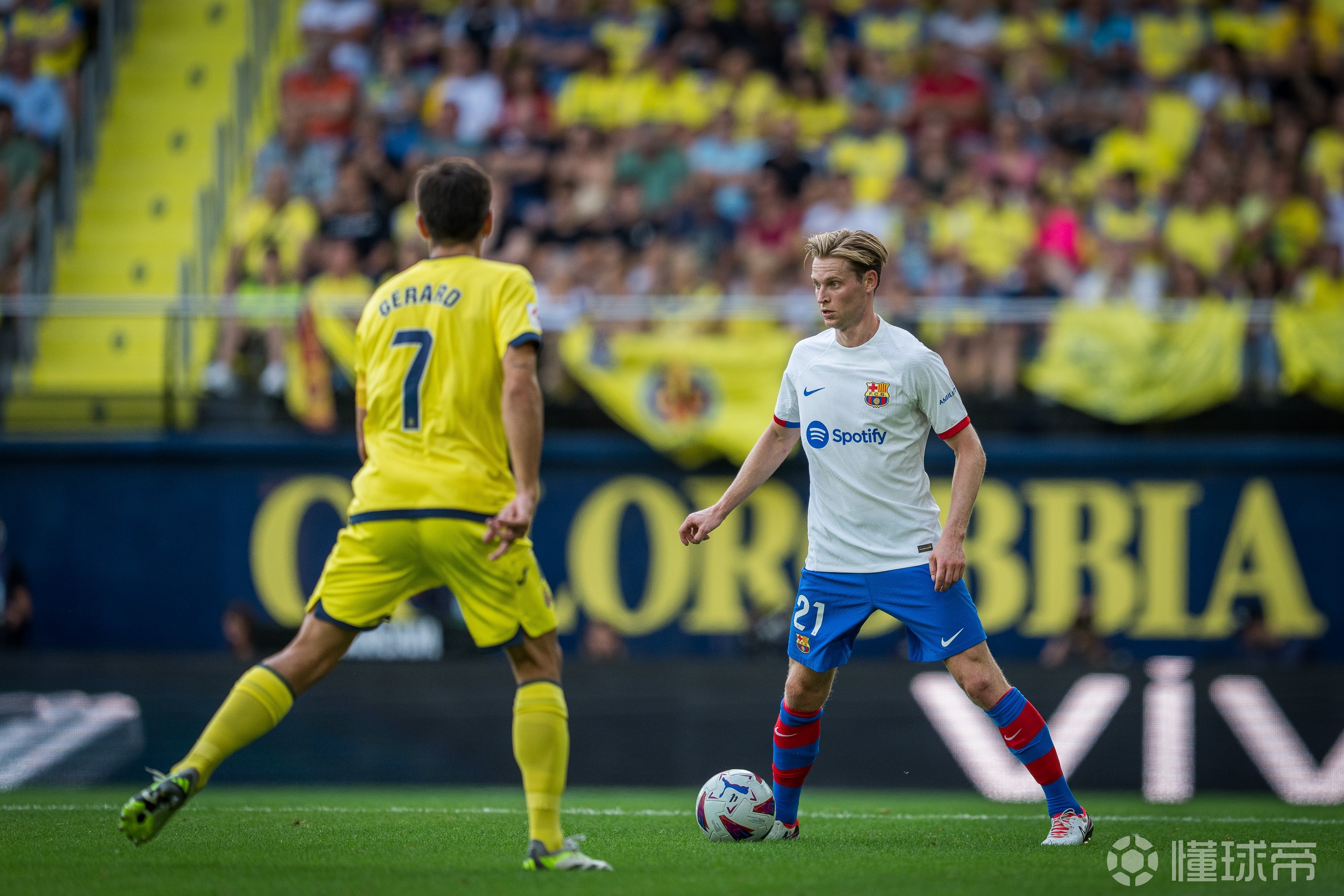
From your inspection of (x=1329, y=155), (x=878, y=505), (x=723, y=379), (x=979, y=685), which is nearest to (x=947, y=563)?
(x=878, y=505)

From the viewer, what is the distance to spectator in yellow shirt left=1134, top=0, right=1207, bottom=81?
50.7 feet

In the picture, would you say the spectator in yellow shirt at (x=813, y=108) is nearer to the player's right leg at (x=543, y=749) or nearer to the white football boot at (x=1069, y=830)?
the white football boot at (x=1069, y=830)

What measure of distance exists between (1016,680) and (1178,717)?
1120 millimetres

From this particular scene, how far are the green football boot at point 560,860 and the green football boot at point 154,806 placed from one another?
113cm

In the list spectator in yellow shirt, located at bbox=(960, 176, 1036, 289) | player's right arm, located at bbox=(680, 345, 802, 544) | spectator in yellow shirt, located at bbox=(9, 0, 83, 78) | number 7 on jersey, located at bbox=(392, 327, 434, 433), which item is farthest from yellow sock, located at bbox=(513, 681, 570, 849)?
spectator in yellow shirt, located at bbox=(9, 0, 83, 78)

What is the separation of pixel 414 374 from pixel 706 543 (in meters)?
7.40

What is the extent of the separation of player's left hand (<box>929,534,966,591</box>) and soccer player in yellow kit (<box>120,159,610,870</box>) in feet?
4.77

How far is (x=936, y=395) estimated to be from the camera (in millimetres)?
5645

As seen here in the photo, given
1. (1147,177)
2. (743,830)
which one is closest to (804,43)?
(1147,177)

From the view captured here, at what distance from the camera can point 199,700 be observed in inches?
409

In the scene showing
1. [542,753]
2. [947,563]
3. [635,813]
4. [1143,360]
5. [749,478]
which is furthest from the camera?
[1143,360]

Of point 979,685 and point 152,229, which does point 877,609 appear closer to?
point 979,685

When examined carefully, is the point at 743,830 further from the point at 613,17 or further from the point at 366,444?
the point at 613,17

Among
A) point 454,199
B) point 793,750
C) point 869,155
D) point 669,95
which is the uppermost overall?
point 669,95
